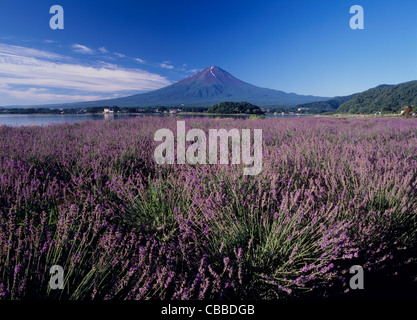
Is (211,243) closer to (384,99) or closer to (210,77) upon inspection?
(384,99)

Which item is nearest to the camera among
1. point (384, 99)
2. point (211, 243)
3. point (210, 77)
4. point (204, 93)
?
point (211, 243)

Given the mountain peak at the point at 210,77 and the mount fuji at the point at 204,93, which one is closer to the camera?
the mount fuji at the point at 204,93

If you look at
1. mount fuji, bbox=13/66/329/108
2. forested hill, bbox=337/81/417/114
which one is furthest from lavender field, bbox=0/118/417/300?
mount fuji, bbox=13/66/329/108

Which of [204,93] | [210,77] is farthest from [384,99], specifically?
[210,77]

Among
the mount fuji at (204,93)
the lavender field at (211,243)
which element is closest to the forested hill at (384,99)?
the mount fuji at (204,93)

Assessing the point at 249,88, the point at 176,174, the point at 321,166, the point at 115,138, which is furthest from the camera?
the point at 249,88

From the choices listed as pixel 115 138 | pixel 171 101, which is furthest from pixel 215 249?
pixel 171 101

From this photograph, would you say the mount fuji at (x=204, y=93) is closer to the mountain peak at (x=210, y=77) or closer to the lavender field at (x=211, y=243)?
the mountain peak at (x=210, y=77)

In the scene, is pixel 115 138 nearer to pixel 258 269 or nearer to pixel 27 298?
Result: pixel 27 298

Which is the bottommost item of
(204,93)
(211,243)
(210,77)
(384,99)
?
(211,243)

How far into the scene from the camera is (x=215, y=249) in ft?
4.81

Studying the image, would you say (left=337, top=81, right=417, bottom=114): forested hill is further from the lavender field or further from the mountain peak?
the mountain peak

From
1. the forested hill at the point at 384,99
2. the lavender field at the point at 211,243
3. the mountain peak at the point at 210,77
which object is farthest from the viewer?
the mountain peak at the point at 210,77
